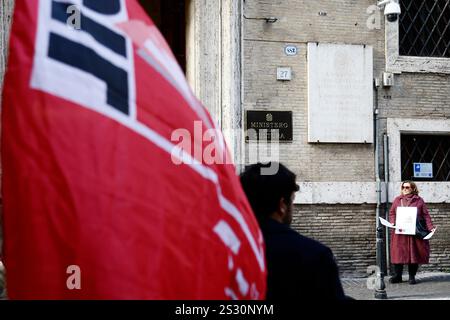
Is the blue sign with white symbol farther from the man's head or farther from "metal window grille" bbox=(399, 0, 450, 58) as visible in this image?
the man's head

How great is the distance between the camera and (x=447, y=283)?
40.0 ft

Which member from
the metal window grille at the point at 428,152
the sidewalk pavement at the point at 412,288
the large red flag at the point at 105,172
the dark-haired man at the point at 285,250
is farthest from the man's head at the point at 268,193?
the metal window grille at the point at 428,152

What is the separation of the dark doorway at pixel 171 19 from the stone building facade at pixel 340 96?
2001 millimetres

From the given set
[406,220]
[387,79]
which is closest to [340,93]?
[387,79]

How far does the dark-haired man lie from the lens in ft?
9.27

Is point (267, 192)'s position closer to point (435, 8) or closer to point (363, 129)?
point (363, 129)

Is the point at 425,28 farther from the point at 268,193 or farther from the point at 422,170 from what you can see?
the point at 268,193

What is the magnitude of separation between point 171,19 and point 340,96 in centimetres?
480

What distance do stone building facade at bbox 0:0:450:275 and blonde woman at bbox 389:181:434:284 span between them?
1013 millimetres

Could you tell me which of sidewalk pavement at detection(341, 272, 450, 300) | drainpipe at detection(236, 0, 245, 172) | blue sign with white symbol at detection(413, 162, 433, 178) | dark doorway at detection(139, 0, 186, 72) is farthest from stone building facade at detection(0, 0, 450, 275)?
dark doorway at detection(139, 0, 186, 72)

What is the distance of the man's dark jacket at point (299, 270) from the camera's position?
282 cm

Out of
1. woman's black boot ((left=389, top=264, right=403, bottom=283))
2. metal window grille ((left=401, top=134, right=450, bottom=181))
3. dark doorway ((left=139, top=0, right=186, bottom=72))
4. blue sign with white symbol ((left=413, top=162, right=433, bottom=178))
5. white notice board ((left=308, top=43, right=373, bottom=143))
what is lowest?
woman's black boot ((left=389, top=264, right=403, bottom=283))

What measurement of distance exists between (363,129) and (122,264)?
1167 centimetres
